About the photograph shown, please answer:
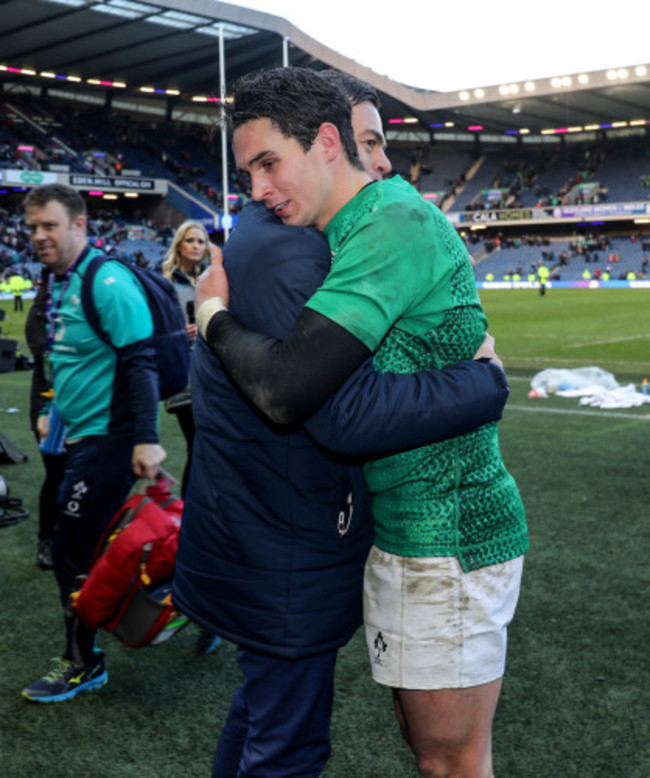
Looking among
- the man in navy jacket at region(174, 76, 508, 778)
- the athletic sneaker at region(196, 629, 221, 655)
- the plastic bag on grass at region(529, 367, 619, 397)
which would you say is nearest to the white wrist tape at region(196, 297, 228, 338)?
the man in navy jacket at region(174, 76, 508, 778)

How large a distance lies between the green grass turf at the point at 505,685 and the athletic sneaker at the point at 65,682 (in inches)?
1.7

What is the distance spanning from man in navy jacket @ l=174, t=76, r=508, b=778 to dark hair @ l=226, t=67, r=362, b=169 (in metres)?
0.18

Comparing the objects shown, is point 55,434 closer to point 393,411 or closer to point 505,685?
point 505,685

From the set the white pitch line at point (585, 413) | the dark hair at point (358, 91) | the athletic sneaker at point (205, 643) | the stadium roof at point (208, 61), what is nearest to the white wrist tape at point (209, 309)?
the dark hair at point (358, 91)

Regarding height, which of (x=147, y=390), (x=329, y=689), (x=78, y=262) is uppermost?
(x=78, y=262)

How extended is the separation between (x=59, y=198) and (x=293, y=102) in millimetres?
2123

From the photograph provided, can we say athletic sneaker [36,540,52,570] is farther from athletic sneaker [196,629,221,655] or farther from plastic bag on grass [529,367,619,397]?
plastic bag on grass [529,367,619,397]

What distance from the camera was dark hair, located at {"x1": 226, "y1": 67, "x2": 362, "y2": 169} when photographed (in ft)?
5.35

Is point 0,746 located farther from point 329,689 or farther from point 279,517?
point 279,517

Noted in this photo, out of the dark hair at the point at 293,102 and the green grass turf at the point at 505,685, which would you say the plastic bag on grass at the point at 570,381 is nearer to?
the green grass turf at the point at 505,685

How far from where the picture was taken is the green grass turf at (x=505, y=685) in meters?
2.93

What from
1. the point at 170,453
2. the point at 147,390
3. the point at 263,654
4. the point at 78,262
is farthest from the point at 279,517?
the point at 170,453

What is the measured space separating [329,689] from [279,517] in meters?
0.42

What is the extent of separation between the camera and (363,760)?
2926 mm
